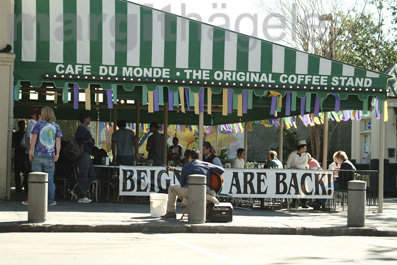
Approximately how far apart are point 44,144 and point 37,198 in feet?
6.79

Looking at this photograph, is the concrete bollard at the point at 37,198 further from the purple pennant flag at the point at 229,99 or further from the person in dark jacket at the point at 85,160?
the purple pennant flag at the point at 229,99

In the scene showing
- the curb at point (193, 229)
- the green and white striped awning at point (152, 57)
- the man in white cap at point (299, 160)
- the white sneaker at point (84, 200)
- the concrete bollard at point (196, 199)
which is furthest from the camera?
the man in white cap at point (299, 160)

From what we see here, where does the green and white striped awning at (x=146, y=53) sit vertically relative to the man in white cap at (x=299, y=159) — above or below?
above

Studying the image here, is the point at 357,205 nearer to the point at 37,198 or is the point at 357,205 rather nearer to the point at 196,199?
the point at 196,199

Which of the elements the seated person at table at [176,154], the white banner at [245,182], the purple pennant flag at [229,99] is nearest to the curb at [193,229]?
the white banner at [245,182]

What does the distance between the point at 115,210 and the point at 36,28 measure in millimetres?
4673

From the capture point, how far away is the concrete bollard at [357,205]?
13977mm

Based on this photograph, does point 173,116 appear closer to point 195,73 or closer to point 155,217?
point 195,73

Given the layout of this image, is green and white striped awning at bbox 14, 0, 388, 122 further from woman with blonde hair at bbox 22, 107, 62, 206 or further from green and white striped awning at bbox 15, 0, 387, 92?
woman with blonde hair at bbox 22, 107, 62, 206

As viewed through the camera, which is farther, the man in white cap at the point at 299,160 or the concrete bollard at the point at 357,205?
the man in white cap at the point at 299,160

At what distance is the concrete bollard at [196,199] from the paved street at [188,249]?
0.86 m

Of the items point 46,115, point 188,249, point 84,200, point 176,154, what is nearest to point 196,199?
point 188,249

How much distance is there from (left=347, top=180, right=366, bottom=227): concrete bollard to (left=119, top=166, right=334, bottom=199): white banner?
318 cm

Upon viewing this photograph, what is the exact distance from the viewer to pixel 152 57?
54.5ft
